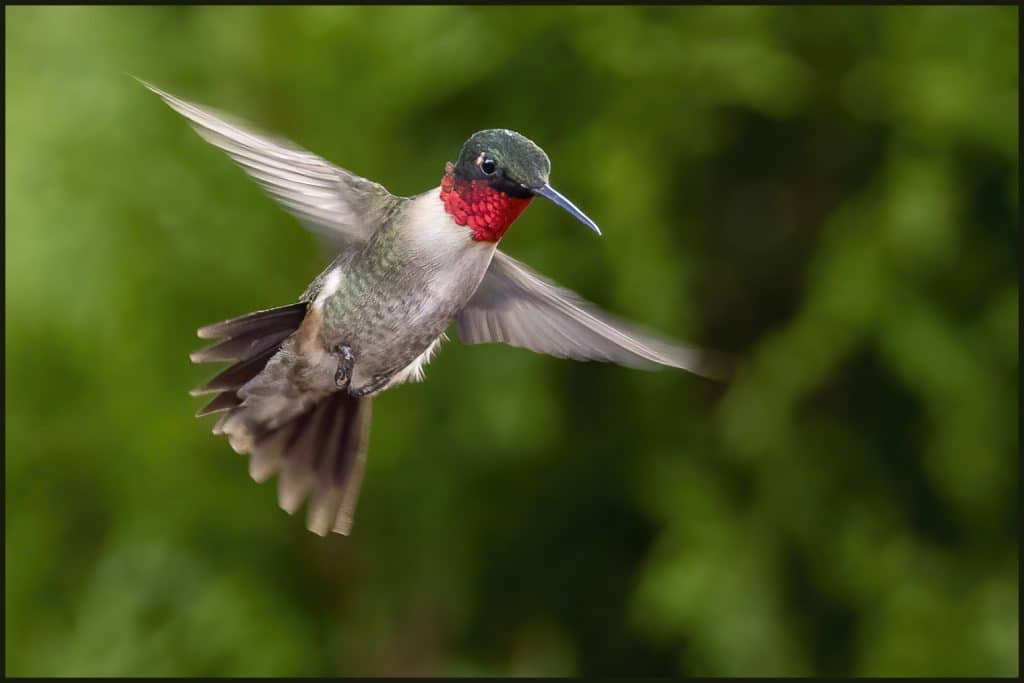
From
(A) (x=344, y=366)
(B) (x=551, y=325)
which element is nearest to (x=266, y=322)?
(A) (x=344, y=366)

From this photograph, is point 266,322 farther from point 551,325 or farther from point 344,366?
point 551,325

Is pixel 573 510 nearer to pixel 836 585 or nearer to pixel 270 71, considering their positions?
pixel 836 585

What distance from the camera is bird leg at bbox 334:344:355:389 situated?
32.0 inches

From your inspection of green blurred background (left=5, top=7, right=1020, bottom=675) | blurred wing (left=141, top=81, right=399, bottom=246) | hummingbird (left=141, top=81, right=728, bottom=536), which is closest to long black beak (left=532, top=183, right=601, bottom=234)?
hummingbird (left=141, top=81, right=728, bottom=536)

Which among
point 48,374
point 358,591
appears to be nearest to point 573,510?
point 358,591

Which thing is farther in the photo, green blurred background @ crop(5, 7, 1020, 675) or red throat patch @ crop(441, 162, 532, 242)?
green blurred background @ crop(5, 7, 1020, 675)

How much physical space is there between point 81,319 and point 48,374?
0.26 metres

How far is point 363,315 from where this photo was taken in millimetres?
810

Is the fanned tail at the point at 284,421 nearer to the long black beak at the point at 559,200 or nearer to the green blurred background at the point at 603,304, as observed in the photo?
the long black beak at the point at 559,200

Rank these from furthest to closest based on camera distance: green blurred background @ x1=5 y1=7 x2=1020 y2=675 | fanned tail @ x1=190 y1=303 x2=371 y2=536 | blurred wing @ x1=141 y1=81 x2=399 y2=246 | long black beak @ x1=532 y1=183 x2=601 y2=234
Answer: green blurred background @ x1=5 y1=7 x2=1020 y2=675, fanned tail @ x1=190 y1=303 x2=371 y2=536, blurred wing @ x1=141 y1=81 x2=399 y2=246, long black beak @ x1=532 y1=183 x2=601 y2=234

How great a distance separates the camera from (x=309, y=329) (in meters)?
0.86

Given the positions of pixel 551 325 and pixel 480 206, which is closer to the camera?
pixel 480 206

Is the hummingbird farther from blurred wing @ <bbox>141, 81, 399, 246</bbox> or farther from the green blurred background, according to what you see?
the green blurred background

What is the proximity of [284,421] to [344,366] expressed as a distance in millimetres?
123
